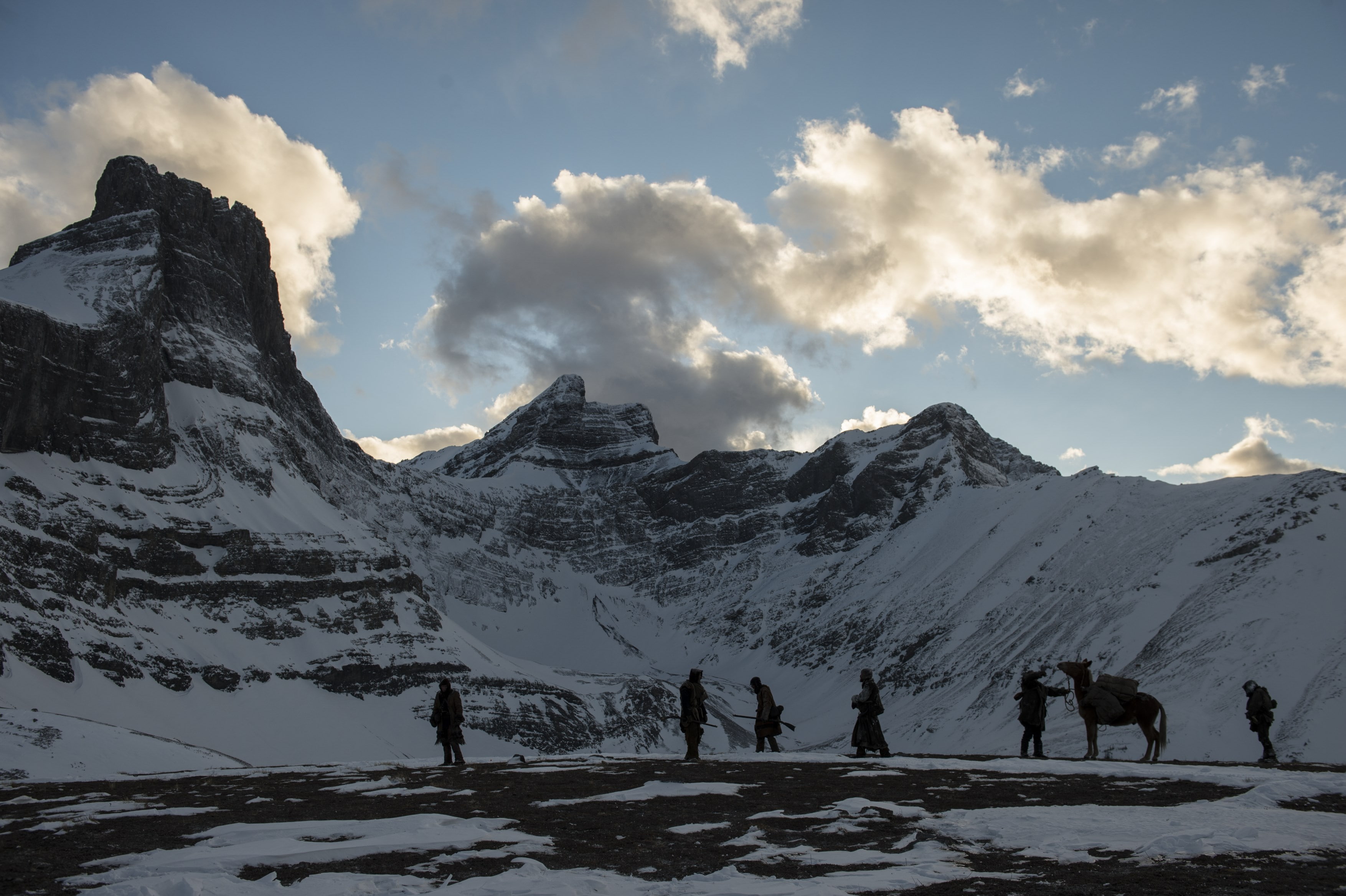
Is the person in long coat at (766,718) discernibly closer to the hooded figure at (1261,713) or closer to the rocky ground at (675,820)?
the rocky ground at (675,820)

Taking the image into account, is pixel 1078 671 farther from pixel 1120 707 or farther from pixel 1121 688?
pixel 1120 707

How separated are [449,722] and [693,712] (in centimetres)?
754

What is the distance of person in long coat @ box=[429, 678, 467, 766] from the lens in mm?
26656

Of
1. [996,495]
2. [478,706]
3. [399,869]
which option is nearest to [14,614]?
[478,706]

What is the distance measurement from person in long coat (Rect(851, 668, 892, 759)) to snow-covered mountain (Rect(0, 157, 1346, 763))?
45.7m

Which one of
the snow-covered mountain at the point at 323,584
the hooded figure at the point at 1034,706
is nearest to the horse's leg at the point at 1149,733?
the hooded figure at the point at 1034,706

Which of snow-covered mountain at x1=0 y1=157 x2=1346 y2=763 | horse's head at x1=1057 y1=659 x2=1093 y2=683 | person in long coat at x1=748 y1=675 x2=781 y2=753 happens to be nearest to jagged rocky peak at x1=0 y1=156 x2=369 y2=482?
snow-covered mountain at x1=0 y1=157 x2=1346 y2=763

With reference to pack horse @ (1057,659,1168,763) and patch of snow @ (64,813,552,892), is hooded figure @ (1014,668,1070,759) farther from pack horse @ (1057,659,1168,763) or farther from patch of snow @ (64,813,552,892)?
patch of snow @ (64,813,552,892)

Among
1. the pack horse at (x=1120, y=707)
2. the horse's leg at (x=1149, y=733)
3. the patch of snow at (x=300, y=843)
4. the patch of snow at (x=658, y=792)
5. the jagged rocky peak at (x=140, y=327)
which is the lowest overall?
the patch of snow at (x=658, y=792)

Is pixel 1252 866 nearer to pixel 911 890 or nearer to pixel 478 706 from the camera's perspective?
pixel 911 890

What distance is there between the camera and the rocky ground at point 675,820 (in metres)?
9.45

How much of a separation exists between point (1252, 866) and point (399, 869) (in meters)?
9.06

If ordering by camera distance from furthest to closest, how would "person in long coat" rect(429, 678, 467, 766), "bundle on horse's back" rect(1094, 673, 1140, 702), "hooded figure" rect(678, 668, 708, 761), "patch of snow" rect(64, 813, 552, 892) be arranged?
"person in long coat" rect(429, 678, 467, 766)
"hooded figure" rect(678, 668, 708, 761)
"bundle on horse's back" rect(1094, 673, 1140, 702)
"patch of snow" rect(64, 813, 552, 892)

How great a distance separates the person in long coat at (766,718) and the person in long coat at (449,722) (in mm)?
8759
